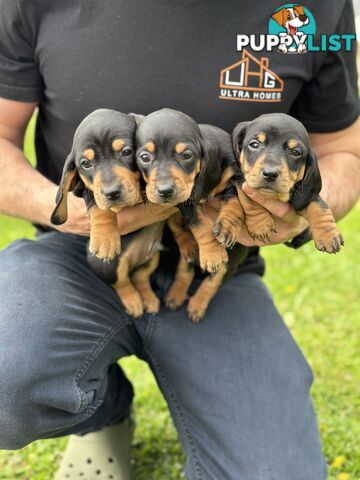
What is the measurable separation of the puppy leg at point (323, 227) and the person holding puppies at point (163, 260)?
0.42ft

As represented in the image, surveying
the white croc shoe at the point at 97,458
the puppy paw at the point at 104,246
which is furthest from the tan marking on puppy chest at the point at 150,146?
the white croc shoe at the point at 97,458

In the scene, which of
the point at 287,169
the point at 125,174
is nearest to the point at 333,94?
the point at 287,169

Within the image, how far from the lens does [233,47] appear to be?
3.07 m

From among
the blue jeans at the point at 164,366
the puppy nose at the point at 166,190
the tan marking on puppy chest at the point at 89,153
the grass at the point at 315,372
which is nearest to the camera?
the puppy nose at the point at 166,190

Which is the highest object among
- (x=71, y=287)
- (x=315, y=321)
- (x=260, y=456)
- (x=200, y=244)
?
(x=200, y=244)

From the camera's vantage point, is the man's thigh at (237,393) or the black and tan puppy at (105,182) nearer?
the black and tan puppy at (105,182)

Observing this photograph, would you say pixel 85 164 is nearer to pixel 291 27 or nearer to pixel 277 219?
pixel 277 219

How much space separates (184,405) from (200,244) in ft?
2.95

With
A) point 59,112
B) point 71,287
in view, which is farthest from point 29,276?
point 59,112

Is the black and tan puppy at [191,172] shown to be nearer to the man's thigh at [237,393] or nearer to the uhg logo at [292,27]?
the man's thigh at [237,393]

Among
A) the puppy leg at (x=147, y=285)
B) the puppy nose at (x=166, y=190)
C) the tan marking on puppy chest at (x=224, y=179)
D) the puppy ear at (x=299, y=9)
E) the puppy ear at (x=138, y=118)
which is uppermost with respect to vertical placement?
the puppy ear at (x=299, y=9)

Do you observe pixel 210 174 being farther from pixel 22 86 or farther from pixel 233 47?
pixel 22 86

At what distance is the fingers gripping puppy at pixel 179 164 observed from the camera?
2.54 metres

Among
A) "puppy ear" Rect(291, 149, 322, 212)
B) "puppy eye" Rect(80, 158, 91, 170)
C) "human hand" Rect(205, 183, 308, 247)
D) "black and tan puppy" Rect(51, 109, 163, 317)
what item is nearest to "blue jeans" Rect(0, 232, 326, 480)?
"black and tan puppy" Rect(51, 109, 163, 317)
